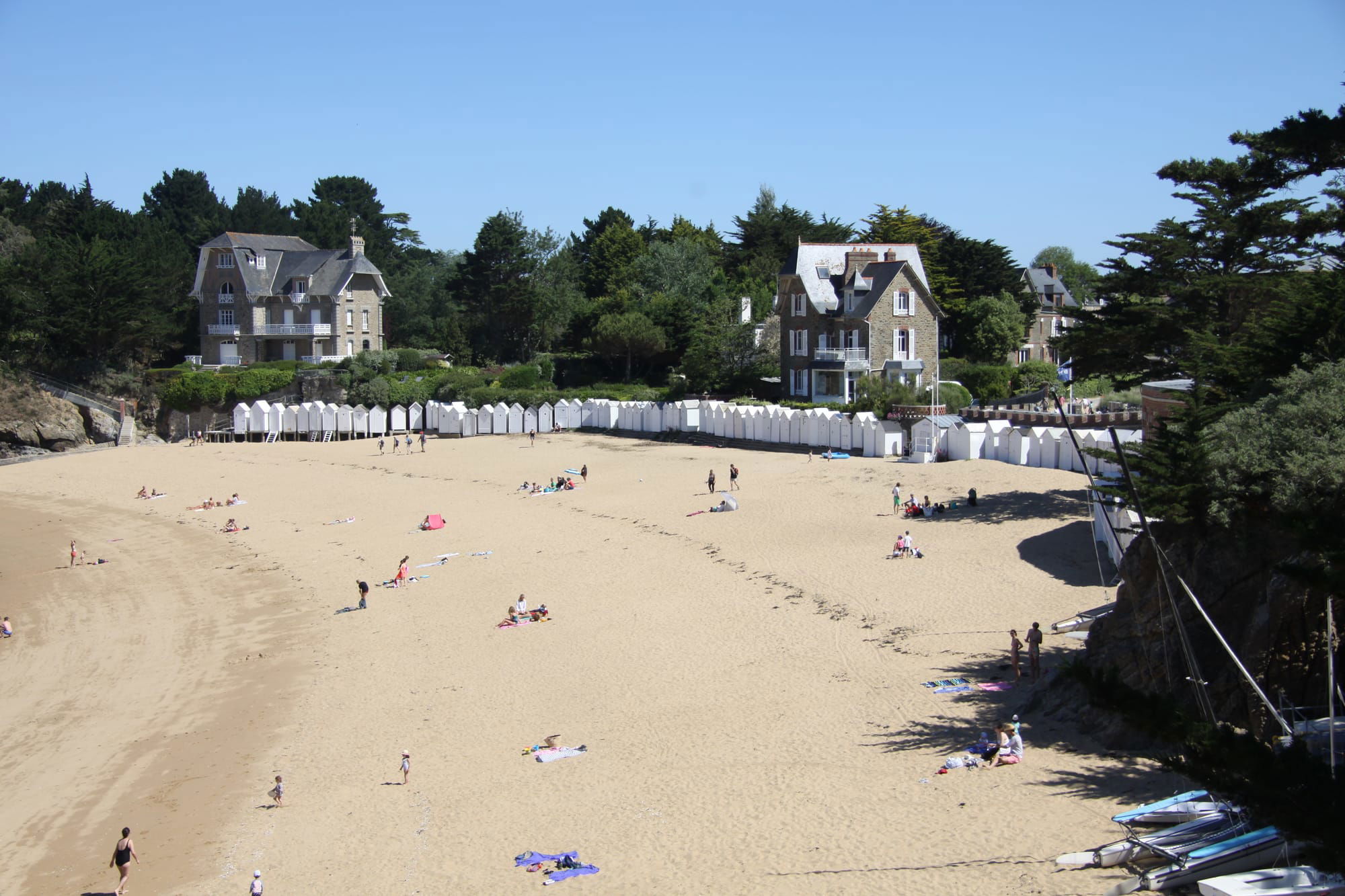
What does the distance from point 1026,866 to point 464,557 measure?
18.5 meters

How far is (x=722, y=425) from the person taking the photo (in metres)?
42.3

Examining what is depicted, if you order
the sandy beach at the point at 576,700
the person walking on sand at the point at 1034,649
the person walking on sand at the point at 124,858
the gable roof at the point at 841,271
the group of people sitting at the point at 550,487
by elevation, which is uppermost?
the gable roof at the point at 841,271

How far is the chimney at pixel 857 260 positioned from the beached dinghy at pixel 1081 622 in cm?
3104

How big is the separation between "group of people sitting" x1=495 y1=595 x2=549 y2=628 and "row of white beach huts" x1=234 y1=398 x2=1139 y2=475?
1181cm

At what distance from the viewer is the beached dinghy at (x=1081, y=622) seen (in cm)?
1712

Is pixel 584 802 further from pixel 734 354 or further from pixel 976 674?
pixel 734 354

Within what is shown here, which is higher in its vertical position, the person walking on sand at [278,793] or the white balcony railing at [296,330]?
the white balcony railing at [296,330]

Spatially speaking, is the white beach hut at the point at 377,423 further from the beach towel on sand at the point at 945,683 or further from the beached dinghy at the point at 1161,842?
the beached dinghy at the point at 1161,842

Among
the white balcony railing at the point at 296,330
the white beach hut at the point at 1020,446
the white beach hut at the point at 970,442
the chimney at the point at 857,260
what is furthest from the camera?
the white balcony railing at the point at 296,330

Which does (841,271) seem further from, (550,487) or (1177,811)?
(1177,811)

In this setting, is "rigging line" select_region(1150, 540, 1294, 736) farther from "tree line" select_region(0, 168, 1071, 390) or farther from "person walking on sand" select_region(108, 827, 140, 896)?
"tree line" select_region(0, 168, 1071, 390)

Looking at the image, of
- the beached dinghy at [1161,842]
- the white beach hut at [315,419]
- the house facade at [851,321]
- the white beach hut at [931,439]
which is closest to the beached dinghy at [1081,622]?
the beached dinghy at [1161,842]

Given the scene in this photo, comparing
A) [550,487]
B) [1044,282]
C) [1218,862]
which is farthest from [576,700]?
[1044,282]

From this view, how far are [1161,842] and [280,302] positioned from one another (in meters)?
59.8
